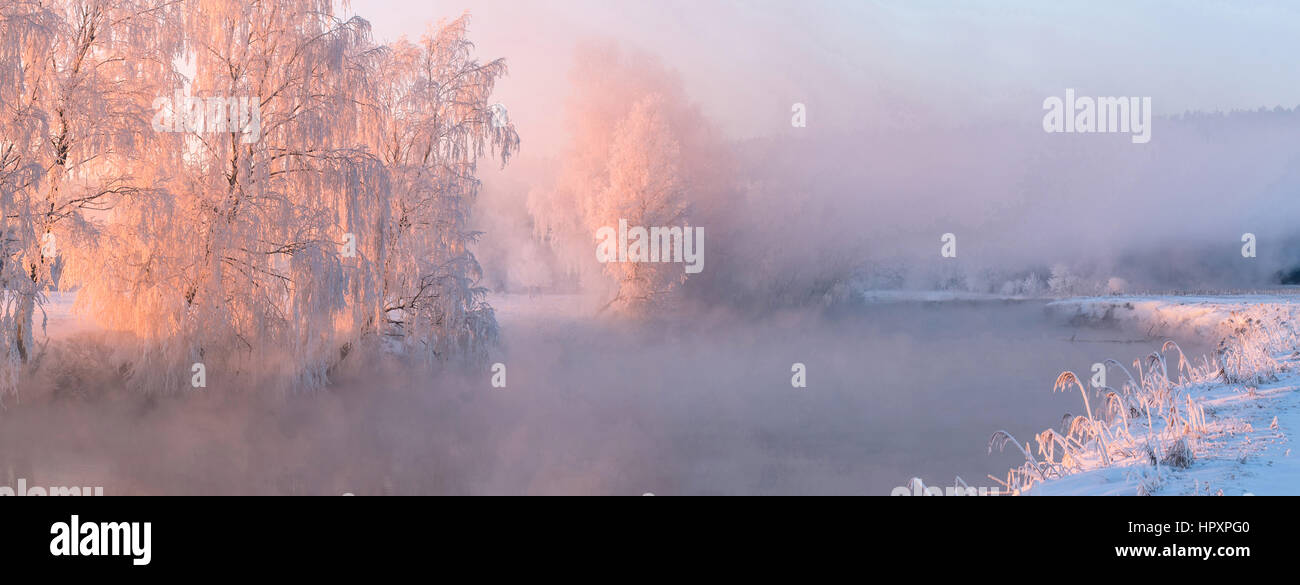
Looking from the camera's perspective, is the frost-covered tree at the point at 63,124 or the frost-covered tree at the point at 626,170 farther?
the frost-covered tree at the point at 626,170

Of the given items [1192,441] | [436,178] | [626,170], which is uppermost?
[626,170]

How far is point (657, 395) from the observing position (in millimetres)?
15633

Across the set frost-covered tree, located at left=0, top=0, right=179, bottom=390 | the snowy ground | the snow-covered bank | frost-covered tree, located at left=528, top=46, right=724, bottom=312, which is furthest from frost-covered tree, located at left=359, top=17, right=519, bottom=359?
the snowy ground

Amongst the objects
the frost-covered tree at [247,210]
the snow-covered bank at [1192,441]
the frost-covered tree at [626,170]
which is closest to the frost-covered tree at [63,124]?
the frost-covered tree at [247,210]

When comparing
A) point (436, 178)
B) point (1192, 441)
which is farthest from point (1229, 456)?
point (436, 178)

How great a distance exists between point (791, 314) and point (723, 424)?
21.4m

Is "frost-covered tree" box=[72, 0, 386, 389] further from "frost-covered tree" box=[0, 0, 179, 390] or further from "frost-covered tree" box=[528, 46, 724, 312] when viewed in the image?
"frost-covered tree" box=[528, 46, 724, 312]

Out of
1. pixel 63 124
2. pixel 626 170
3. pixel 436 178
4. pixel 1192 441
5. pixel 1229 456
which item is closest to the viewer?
pixel 1229 456

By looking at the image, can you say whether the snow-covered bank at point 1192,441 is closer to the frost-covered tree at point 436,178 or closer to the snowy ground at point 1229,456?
the snowy ground at point 1229,456

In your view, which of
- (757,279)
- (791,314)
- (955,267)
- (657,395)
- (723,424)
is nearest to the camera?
(723,424)

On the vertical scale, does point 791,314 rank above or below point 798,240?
below

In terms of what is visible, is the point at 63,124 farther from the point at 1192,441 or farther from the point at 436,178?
the point at 1192,441
